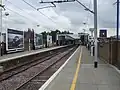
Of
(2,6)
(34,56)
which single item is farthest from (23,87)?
(2,6)

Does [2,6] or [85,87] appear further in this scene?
[2,6]

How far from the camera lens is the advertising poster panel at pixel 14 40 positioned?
45.8m

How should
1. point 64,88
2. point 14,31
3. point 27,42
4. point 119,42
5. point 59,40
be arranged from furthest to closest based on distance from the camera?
point 59,40 < point 27,42 < point 14,31 < point 119,42 < point 64,88

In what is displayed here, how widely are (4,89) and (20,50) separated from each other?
39.4 metres

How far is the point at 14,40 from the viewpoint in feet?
161

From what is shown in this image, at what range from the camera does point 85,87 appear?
444 inches

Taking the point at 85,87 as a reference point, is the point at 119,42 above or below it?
above

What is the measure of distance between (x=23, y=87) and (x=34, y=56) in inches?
947

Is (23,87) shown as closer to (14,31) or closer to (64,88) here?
(64,88)

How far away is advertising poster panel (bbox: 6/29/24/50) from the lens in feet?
150

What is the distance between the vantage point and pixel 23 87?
13.7m

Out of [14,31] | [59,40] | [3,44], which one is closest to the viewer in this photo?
[3,44]

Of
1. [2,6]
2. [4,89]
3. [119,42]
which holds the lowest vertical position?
[4,89]

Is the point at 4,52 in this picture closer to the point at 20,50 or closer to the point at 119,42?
the point at 20,50
